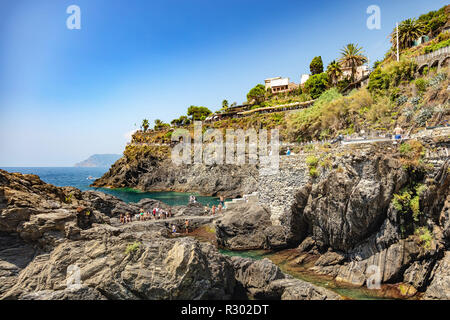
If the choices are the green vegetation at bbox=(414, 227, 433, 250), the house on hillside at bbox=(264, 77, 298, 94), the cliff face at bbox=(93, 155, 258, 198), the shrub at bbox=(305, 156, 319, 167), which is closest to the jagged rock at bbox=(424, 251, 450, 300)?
the green vegetation at bbox=(414, 227, 433, 250)

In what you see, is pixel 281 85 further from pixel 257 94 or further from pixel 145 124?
pixel 145 124

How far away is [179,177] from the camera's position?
71188mm

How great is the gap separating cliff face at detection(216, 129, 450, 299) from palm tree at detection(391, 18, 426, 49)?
32.9 m

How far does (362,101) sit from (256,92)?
60.1 metres

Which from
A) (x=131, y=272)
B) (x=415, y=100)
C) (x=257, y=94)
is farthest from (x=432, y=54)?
(x=257, y=94)

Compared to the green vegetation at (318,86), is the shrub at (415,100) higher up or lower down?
lower down

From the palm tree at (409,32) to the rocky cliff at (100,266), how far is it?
141 ft

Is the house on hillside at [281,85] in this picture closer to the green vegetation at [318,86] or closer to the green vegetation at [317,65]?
the green vegetation at [317,65]

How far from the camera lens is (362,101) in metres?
33.2

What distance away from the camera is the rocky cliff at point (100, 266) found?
10039mm

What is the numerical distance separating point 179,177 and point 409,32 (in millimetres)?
54931

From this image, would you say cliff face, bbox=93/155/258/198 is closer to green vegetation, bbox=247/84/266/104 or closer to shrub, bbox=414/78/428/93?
shrub, bbox=414/78/428/93

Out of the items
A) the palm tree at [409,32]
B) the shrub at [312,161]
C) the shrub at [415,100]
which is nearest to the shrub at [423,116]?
the shrub at [415,100]
